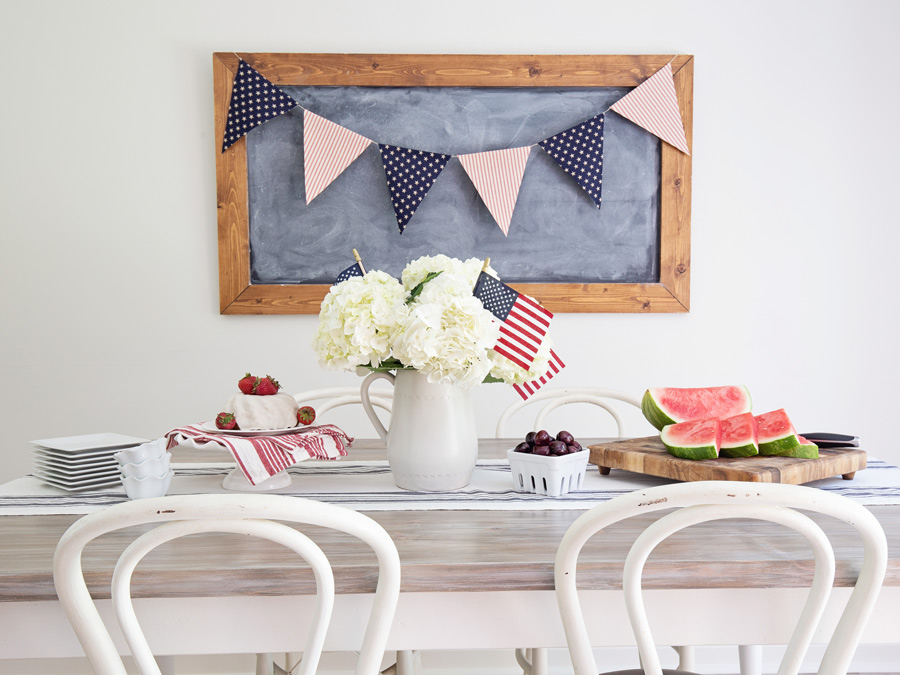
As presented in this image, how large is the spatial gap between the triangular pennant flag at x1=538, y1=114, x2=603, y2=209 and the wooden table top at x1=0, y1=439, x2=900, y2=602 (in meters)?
1.63

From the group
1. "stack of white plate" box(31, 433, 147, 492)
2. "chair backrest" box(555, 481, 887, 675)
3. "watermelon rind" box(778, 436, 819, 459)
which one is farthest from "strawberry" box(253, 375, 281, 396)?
"watermelon rind" box(778, 436, 819, 459)

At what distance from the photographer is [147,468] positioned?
1174 mm

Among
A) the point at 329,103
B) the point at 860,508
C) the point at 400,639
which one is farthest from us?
the point at 329,103

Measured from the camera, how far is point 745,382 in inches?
98.0

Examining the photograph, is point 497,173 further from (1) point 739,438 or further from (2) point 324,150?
(1) point 739,438

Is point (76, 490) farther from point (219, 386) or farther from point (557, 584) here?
point (219, 386)

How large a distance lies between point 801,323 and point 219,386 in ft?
6.86

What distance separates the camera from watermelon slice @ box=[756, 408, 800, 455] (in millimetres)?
1295

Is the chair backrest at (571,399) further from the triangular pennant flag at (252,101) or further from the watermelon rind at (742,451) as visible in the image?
the triangular pennant flag at (252,101)

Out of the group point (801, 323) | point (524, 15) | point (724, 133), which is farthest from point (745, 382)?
point (524, 15)

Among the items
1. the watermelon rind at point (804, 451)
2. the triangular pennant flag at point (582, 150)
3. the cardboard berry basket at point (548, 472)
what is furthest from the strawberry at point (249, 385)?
the triangular pennant flag at point (582, 150)

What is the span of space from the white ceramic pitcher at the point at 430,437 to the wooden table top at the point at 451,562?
0.76 ft

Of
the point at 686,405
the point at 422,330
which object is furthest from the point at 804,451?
the point at 422,330

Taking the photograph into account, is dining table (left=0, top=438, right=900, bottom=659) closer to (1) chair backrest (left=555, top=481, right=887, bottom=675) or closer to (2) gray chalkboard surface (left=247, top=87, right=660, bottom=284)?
(1) chair backrest (left=555, top=481, right=887, bottom=675)
